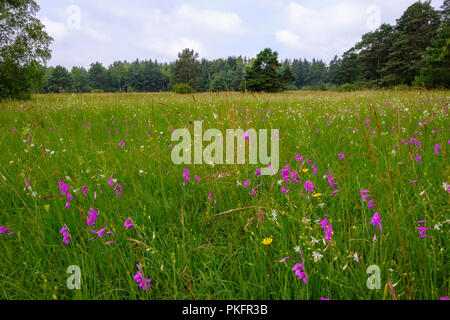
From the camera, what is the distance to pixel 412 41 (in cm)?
3422

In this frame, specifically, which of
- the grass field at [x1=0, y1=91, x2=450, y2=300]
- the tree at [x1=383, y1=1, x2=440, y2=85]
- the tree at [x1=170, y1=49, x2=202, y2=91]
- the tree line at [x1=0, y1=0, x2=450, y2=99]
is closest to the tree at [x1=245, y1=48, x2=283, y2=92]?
the tree line at [x1=0, y1=0, x2=450, y2=99]

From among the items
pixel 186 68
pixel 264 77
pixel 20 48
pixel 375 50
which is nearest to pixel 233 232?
pixel 20 48

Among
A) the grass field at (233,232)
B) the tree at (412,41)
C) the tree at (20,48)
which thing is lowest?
the grass field at (233,232)

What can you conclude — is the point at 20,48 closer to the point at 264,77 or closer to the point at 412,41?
the point at 264,77

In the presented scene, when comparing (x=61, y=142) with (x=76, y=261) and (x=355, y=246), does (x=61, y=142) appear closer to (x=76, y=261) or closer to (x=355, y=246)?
(x=76, y=261)

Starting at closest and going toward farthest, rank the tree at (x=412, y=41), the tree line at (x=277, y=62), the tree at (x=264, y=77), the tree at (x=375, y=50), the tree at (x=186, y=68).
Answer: the tree line at (x=277, y=62), the tree at (x=412, y=41), the tree at (x=264, y=77), the tree at (x=375, y=50), the tree at (x=186, y=68)

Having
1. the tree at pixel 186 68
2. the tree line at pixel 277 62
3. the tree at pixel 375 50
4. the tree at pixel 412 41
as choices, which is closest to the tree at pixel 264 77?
the tree line at pixel 277 62

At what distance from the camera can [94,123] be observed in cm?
464

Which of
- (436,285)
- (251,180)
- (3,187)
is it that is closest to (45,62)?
(3,187)

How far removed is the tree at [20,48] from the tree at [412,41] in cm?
4211

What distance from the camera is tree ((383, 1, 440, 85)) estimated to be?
33.5 metres

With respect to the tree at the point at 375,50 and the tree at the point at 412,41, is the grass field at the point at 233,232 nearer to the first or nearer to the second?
the tree at the point at 412,41

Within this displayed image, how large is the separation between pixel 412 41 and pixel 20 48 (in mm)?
46562

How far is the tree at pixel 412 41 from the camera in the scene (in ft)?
110
